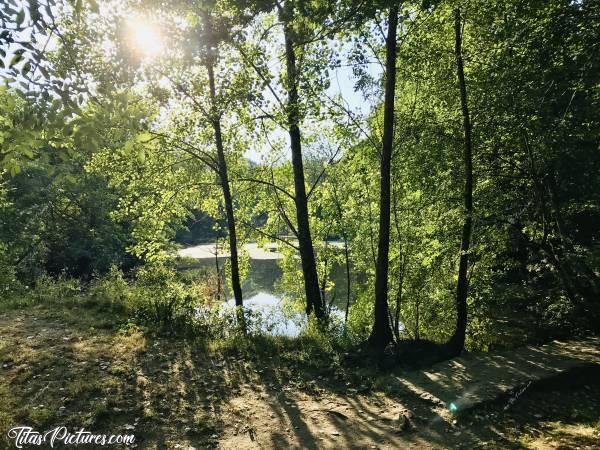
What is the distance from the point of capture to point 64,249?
2586 cm

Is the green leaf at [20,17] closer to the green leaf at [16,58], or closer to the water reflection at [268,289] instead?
the green leaf at [16,58]

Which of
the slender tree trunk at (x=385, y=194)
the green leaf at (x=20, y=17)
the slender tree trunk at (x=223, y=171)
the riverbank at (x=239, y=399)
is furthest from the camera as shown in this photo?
the slender tree trunk at (x=223, y=171)

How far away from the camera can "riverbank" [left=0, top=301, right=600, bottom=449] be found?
607cm

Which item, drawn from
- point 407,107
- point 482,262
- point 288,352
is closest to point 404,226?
point 482,262

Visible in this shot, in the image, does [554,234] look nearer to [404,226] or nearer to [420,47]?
[404,226]

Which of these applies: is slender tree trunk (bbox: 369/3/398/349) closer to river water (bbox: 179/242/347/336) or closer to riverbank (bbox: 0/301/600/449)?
riverbank (bbox: 0/301/600/449)

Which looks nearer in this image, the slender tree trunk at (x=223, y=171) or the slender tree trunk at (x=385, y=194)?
the slender tree trunk at (x=385, y=194)

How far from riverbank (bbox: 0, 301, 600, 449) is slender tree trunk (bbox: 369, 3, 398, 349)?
4.30 ft

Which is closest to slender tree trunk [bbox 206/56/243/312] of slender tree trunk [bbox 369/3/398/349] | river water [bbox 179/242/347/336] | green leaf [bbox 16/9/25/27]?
river water [bbox 179/242/347/336]

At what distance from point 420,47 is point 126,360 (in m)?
10.2

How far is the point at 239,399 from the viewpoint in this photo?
7.39 meters

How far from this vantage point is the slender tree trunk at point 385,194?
9172 mm

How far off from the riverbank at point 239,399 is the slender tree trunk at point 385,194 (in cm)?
131

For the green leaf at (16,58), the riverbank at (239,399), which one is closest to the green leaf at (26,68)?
the green leaf at (16,58)
